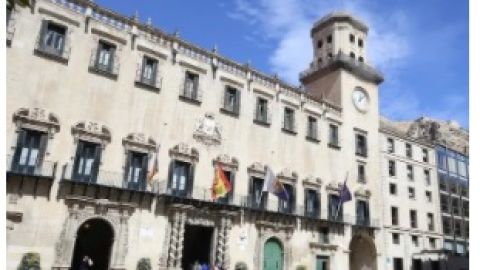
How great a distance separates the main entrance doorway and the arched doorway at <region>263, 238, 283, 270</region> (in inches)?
173

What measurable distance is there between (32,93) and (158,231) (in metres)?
10.8

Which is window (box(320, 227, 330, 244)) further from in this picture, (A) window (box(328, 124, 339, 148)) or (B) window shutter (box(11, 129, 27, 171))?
(B) window shutter (box(11, 129, 27, 171))

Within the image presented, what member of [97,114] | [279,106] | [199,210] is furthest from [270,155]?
[97,114]

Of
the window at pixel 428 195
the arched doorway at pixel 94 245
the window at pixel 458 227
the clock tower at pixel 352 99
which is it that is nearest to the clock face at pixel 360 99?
the clock tower at pixel 352 99

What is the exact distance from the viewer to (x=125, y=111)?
27.0 meters

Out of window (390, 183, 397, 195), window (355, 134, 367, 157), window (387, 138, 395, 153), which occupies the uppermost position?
window (387, 138, 395, 153)

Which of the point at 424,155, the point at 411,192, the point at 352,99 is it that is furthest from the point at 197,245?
the point at 424,155

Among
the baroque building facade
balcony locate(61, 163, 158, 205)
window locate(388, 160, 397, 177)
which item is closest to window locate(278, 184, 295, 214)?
the baroque building facade

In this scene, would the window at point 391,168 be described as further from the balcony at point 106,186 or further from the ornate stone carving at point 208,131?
the balcony at point 106,186

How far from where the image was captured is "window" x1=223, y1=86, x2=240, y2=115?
3219cm

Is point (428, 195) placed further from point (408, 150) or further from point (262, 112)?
Answer: point (262, 112)

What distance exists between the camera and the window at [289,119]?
3561 centimetres
